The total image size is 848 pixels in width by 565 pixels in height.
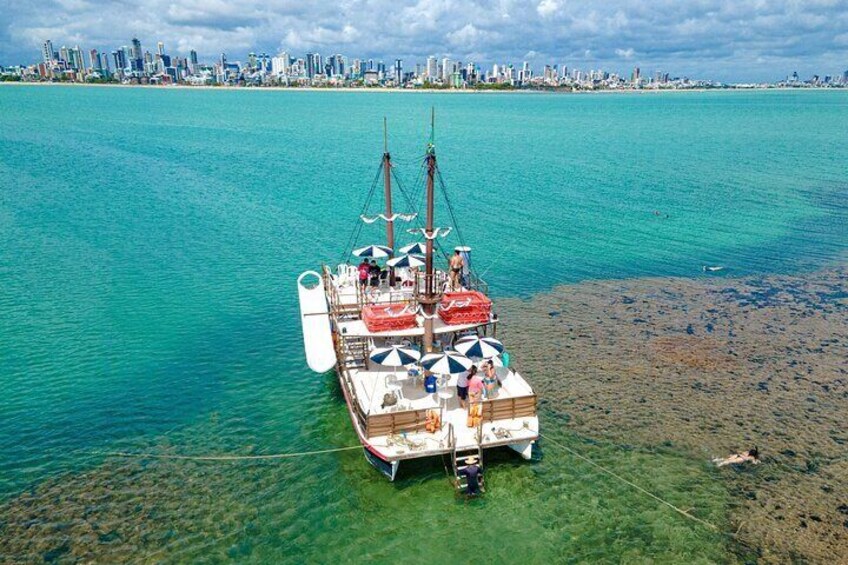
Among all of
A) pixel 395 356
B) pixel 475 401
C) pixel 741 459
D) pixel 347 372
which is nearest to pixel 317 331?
pixel 347 372

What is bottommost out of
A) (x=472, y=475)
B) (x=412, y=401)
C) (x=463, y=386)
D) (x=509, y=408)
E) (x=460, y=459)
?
(x=472, y=475)

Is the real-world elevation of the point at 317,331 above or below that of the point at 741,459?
above

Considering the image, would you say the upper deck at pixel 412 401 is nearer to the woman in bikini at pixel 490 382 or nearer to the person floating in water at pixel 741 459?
the woman in bikini at pixel 490 382

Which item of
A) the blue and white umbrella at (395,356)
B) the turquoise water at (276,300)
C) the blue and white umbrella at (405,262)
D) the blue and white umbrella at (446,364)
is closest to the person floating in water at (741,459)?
the turquoise water at (276,300)

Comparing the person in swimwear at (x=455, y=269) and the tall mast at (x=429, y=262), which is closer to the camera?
the tall mast at (x=429, y=262)

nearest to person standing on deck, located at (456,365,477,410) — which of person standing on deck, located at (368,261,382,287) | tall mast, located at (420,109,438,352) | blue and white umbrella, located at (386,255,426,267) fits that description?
tall mast, located at (420,109,438,352)

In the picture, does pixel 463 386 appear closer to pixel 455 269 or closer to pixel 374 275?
pixel 455 269
